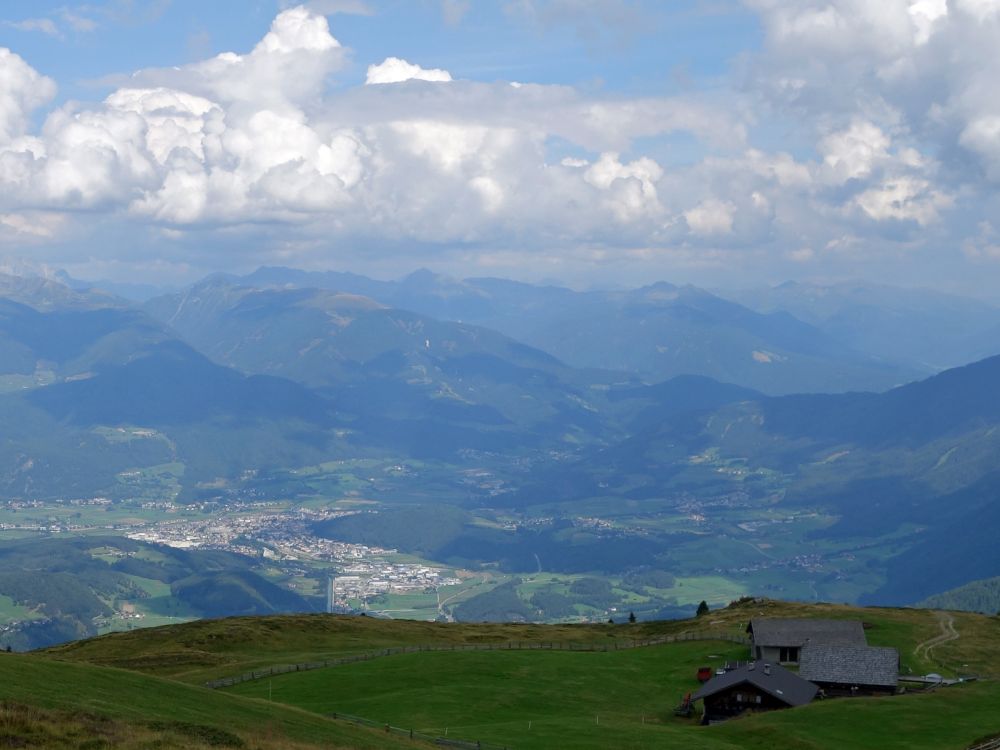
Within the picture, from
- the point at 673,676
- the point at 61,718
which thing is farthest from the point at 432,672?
the point at 61,718

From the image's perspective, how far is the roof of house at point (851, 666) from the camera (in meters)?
91.6

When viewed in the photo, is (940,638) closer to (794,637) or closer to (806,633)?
(806,633)

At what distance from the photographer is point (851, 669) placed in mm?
92938

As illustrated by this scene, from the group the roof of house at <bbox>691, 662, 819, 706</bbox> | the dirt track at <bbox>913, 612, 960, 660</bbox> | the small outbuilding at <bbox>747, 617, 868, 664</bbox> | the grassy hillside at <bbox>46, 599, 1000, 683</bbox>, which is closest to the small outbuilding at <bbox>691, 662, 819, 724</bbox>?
the roof of house at <bbox>691, 662, 819, 706</bbox>

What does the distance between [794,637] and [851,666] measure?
13.9 m

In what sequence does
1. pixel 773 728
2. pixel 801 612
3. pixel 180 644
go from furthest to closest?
pixel 801 612 < pixel 180 644 < pixel 773 728

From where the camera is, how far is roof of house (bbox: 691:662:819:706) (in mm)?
85000

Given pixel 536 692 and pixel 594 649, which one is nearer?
pixel 536 692

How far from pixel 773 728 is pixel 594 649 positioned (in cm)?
4715

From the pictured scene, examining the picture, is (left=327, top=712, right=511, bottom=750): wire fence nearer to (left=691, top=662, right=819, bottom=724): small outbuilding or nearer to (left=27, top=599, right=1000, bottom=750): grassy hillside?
(left=27, top=599, right=1000, bottom=750): grassy hillside

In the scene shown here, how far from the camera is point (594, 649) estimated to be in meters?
120

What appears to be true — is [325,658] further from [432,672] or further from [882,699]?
[882,699]

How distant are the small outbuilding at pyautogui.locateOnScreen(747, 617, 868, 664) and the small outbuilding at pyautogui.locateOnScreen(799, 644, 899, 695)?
821cm

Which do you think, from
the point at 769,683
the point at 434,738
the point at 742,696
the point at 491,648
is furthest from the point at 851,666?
the point at 434,738
